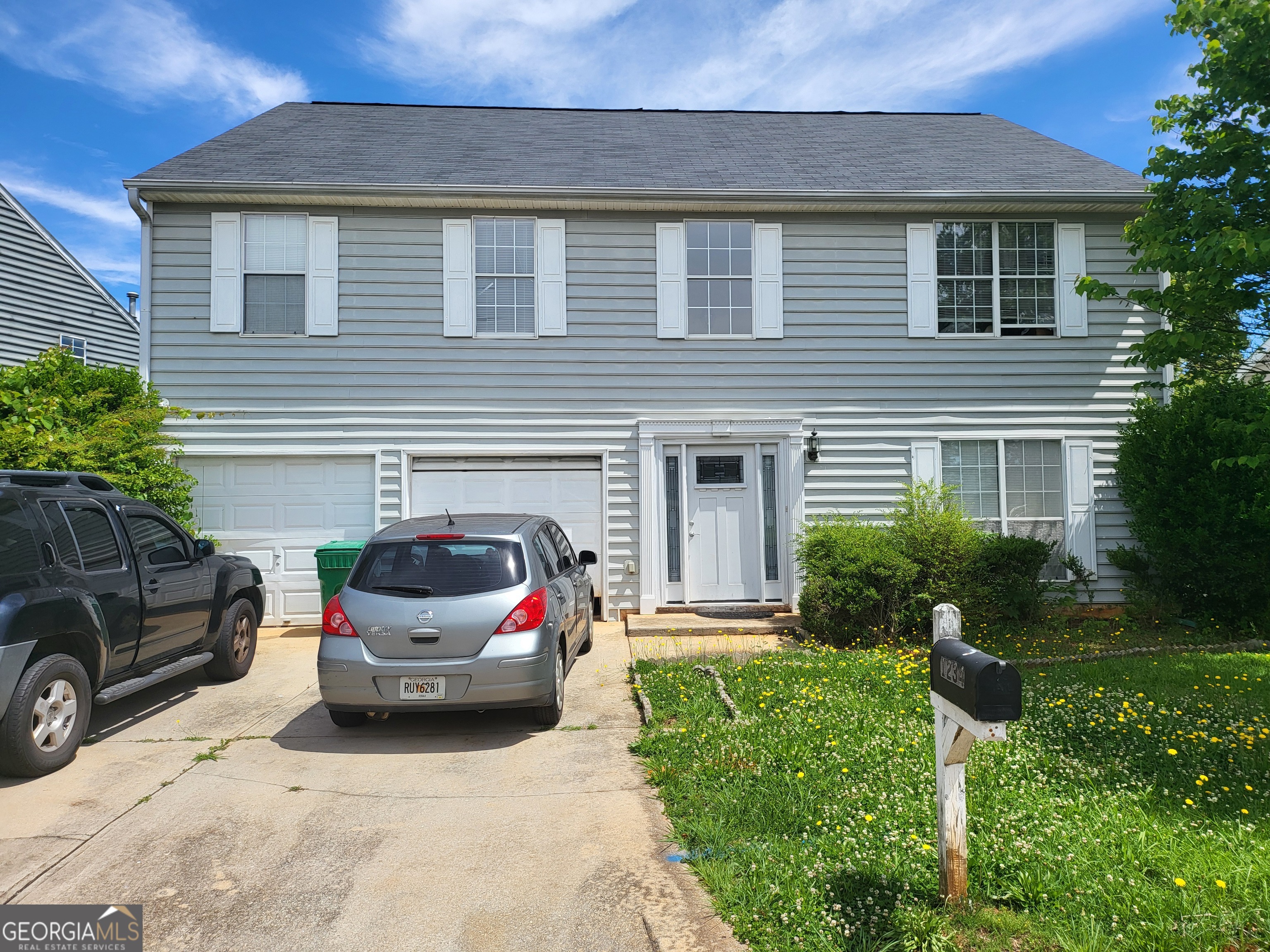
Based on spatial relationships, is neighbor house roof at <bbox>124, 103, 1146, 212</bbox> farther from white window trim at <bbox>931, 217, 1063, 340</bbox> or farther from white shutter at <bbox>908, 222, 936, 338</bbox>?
white shutter at <bbox>908, 222, 936, 338</bbox>

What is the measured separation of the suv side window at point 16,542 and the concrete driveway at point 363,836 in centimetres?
134

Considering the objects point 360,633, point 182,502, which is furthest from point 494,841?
point 182,502

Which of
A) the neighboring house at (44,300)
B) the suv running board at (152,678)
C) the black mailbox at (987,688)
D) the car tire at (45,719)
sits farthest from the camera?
the neighboring house at (44,300)

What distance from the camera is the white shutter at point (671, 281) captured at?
10.5 metres

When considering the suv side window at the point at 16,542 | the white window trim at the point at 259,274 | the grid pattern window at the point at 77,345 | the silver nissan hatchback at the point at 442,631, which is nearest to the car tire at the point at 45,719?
the suv side window at the point at 16,542

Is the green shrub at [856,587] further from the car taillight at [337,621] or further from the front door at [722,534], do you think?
the car taillight at [337,621]

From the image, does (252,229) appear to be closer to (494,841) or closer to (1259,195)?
(494,841)

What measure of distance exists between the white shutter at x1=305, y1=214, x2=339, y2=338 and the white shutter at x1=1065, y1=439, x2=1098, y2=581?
9970mm

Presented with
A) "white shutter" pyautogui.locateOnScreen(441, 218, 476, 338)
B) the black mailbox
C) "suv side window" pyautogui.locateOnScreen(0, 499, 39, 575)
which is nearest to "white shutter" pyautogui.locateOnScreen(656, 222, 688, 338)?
"white shutter" pyautogui.locateOnScreen(441, 218, 476, 338)

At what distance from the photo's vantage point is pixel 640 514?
10375mm

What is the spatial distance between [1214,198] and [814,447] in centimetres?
486

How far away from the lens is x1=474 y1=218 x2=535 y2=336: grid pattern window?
10.5m

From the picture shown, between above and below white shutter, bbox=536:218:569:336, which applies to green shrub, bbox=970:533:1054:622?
below

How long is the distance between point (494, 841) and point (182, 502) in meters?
7.53
